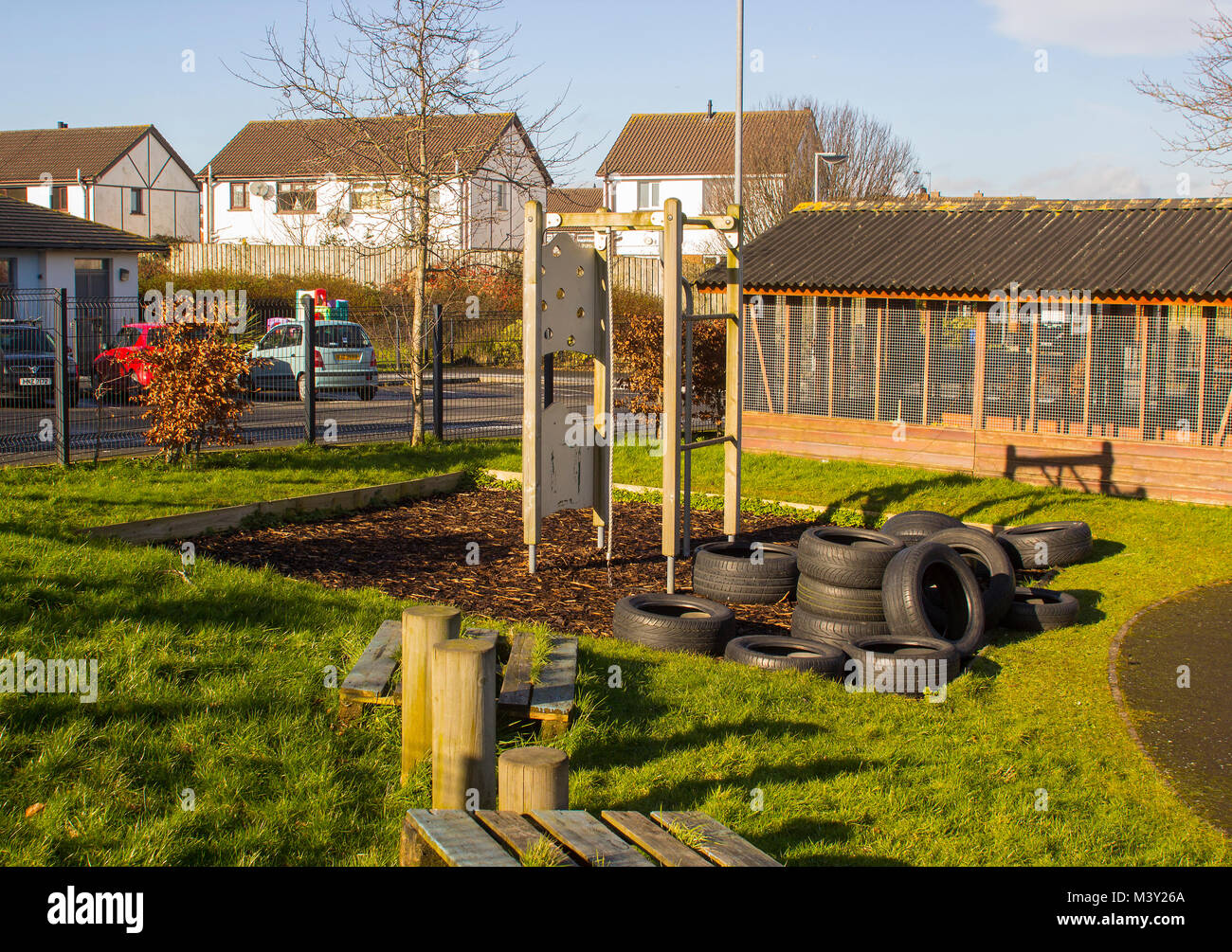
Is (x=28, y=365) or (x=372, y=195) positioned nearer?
(x=372, y=195)

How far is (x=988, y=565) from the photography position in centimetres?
975

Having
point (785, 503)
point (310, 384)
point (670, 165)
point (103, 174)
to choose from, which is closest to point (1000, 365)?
point (785, 503)

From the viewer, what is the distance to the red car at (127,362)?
49.9 feet

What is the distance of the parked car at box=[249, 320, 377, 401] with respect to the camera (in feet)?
80.9

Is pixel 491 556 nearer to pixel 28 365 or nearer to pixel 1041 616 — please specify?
pixel 1041 616

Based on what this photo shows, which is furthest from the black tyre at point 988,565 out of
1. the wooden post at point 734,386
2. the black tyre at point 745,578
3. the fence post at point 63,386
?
the fence post at point 63,386

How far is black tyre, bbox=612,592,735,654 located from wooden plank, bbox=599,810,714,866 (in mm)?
3788

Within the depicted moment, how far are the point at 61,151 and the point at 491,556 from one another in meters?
54.6

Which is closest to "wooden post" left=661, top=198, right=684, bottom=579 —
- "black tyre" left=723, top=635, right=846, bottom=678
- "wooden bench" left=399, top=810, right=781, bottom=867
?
"black tyre" left=723, top=635, right=846, bottom=678

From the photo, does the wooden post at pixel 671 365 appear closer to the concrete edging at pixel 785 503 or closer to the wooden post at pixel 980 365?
the concrete edging at pixel 785 503

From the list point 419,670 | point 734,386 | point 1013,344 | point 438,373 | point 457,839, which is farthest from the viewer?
point 438,373

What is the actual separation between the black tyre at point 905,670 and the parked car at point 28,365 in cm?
1169

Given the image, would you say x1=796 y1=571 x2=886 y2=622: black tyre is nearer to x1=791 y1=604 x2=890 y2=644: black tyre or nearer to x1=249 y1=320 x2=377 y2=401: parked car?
x1=791 y1=604 x2=890 y2=644: black tyre
